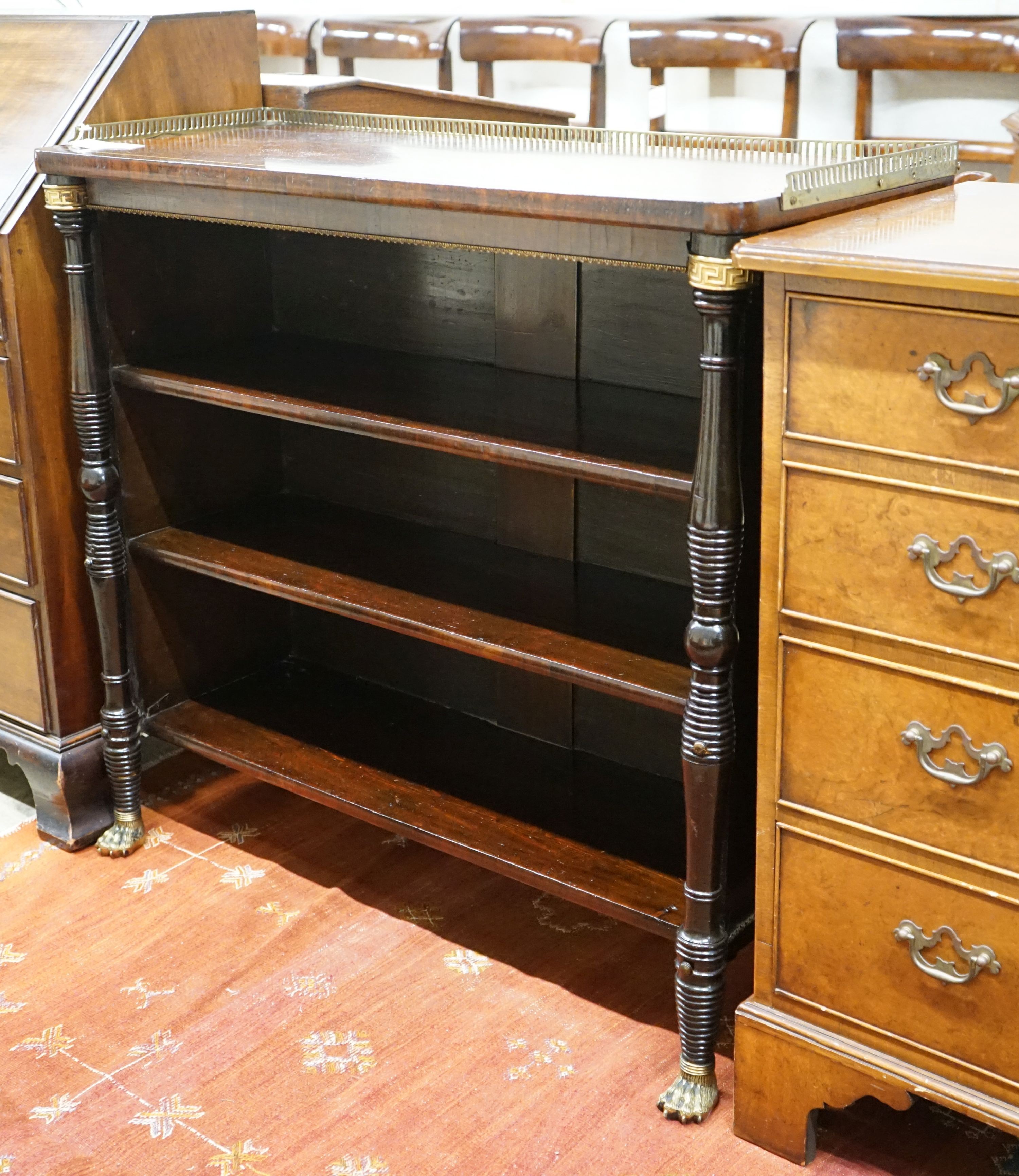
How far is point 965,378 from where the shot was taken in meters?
1.34

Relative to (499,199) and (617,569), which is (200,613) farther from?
(499,199)

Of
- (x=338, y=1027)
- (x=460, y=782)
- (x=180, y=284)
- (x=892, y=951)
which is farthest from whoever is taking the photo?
(x=180, y=284)

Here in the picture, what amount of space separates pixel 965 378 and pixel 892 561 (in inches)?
8.0

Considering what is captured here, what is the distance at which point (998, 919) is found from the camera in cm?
148

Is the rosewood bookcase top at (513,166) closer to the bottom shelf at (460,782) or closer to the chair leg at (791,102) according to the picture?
the bottom shelf at (460,782)

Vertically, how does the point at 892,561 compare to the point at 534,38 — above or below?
below

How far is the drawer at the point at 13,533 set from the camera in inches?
89.7

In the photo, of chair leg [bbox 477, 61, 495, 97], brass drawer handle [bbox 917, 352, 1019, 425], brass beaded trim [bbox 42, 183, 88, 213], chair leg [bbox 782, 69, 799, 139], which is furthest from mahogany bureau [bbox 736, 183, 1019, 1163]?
chair leg [bbox 477, 61, 495, 97]

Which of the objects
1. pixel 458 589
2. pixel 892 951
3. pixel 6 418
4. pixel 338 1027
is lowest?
pixel 338 1027

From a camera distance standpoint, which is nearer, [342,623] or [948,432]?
[948,432]

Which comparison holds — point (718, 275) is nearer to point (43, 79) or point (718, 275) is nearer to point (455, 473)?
point (455, 473)

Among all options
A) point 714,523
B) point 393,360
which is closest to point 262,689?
point 393,360

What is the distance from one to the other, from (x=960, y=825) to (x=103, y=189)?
147 centimetres

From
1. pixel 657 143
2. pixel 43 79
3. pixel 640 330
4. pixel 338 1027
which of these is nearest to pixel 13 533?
pixel 43 79
